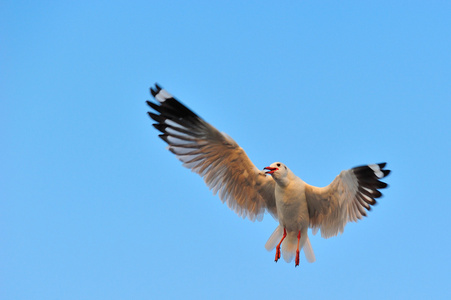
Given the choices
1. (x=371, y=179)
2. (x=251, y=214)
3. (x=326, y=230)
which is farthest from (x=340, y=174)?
(x=251, y=214)

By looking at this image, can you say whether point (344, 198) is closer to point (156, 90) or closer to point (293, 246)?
point (293, 246)

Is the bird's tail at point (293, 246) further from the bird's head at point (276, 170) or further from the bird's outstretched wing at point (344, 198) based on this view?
the bird's head at point (276, 170)

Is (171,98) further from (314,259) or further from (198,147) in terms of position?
(314,259)

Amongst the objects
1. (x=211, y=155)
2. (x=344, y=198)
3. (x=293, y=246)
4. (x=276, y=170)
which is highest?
(x=211, y=155)

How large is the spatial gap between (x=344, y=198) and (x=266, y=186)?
115cm

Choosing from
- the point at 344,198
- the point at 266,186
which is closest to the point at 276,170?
the point at 266,186

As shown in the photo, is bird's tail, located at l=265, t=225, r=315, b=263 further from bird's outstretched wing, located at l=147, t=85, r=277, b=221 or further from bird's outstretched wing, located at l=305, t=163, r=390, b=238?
bird's outstretched wing, located at l=147, t=85, r=277, b=221

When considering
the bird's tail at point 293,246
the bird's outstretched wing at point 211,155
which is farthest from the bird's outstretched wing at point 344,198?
the bird's outstretched wing at point 211,155

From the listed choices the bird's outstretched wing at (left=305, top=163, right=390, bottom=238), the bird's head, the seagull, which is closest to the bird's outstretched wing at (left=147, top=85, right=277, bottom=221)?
the seagull

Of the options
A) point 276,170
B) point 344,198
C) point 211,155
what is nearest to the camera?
point 276,170

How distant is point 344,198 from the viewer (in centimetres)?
803

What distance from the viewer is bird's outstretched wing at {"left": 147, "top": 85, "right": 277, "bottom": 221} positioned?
27.2ft

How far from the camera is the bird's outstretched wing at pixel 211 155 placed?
830 centimetres

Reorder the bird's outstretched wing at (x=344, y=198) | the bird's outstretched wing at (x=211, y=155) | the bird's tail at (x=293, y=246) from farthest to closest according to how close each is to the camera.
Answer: the bird's tail at (x=293, y=246) → the bird's outstretched wing at (x=211, y=155) → the bird's outstretched wing at (x=344, y=198)
